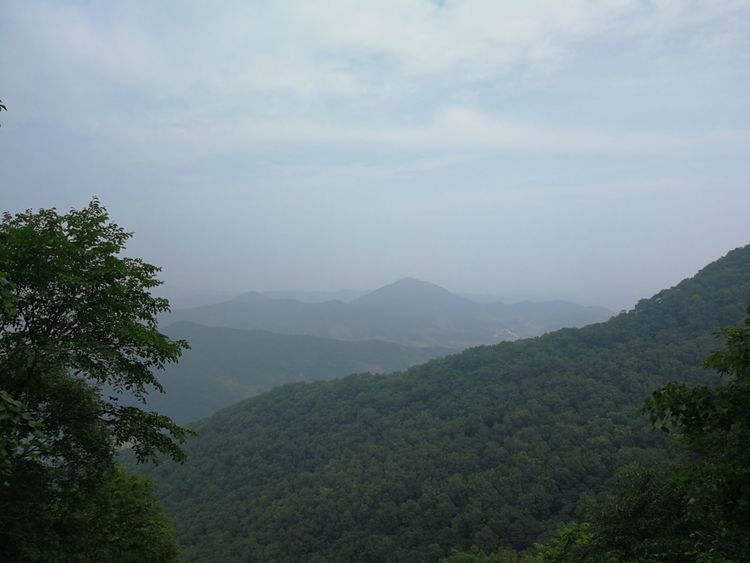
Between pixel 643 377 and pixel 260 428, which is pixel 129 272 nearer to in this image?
pixel 643 377

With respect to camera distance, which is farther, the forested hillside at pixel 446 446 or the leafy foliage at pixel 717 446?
the forested hillside at pixel 446 446

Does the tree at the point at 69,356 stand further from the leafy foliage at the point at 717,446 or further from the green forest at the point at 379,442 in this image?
the leafy foliage at the point at 717,446

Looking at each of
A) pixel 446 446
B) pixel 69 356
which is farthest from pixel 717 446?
pixel 446 446

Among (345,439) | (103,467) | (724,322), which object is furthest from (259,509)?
(724,322)

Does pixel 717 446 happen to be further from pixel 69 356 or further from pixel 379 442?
pixel 379 442

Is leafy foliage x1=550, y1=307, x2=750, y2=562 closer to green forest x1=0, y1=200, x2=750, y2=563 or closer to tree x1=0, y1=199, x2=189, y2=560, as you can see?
green forest x1=0, y1=200, x2=750, y2=563

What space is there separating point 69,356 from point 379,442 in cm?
6917

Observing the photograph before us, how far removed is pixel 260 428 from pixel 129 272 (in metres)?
82.3

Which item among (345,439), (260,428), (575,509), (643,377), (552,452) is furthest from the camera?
Answer: (260,428)

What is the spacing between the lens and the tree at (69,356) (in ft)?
29.2

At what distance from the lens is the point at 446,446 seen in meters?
63.1

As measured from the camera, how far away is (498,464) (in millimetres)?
54375

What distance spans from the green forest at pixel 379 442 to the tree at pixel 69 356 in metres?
0.05

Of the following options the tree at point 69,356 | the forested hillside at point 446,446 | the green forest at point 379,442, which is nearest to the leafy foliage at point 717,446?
the green forest at point 379,442
